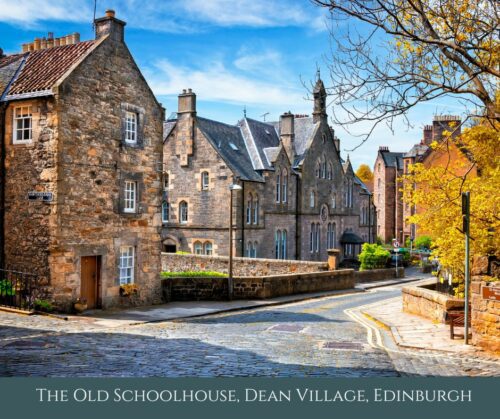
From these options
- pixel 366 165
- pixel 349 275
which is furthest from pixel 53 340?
pixel 366 165

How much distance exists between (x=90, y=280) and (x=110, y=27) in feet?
29.0

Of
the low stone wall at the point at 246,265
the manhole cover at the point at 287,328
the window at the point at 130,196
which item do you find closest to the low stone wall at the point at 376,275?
the low stone wall at the point at 246,265

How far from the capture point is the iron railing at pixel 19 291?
60.4 feet

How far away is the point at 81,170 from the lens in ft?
63.2

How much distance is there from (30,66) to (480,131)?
49.9ft

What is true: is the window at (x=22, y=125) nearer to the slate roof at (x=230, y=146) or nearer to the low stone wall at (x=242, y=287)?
the low stone wall at (x=242, y=287)

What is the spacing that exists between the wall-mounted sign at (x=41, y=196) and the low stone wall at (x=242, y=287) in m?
6.59

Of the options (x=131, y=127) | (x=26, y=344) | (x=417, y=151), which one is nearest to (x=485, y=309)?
(x=26, y=344)

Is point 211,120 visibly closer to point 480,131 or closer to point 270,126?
point 270,126

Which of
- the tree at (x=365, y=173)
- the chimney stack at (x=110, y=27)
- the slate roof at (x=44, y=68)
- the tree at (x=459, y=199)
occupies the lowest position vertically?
the tree at (x=459, y=199)

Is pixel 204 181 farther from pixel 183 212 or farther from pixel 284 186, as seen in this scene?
pixel 284 186

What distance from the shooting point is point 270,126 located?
51438mm

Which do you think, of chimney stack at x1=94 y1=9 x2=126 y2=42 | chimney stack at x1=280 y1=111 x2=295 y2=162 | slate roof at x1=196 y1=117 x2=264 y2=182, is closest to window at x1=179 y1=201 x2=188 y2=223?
slate roof at x1=196 y1=117 x2=264 y2=182

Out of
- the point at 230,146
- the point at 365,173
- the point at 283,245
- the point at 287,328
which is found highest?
the point at 365,173
